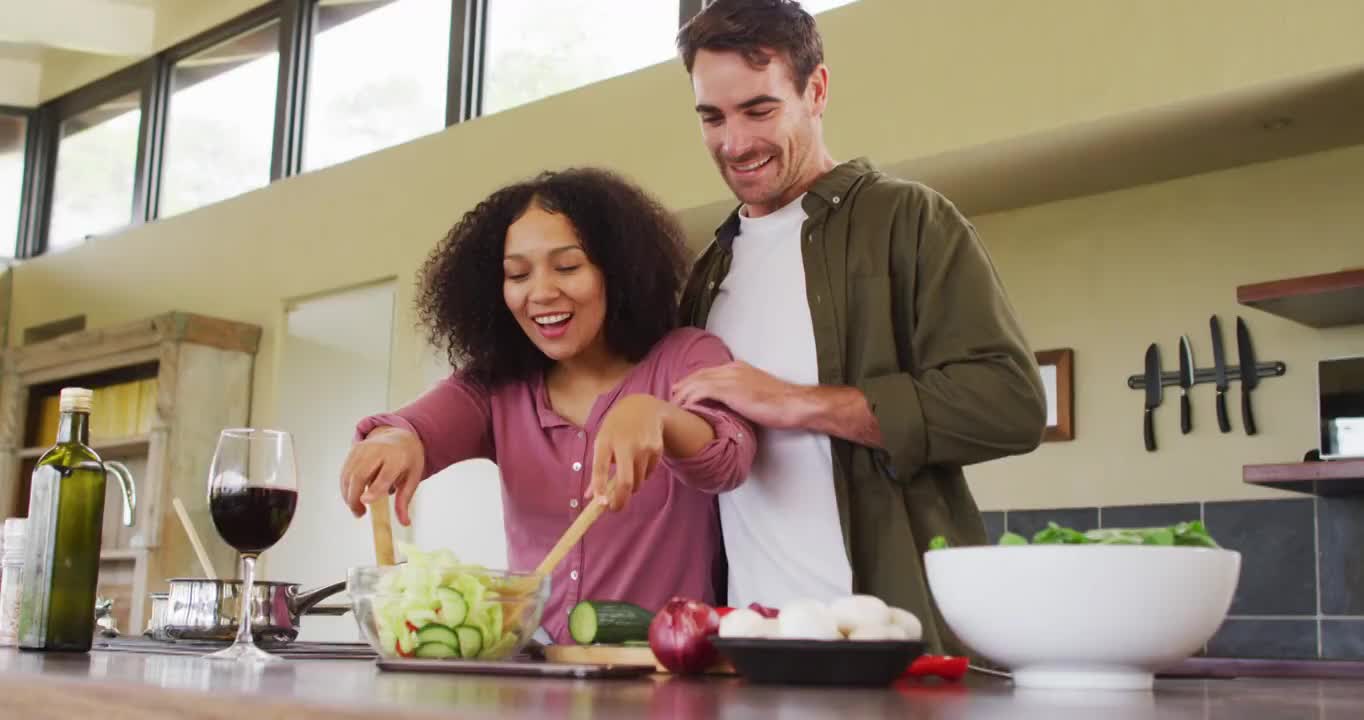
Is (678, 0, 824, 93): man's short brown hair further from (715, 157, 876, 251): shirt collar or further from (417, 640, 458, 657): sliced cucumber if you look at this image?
(417, 640, 458, 657): sliced cucumber

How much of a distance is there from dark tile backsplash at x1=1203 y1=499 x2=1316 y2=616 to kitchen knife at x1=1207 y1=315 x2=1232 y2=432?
0.20 meters

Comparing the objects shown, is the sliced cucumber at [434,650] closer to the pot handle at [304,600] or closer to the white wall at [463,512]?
the pot handle at [304,600]

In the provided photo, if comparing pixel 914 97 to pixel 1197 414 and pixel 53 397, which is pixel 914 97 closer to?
pixel 1197 414

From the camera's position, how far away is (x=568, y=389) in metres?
1.84

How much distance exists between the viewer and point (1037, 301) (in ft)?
13.3

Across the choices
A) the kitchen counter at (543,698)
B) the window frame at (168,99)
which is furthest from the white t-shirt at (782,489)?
the window frame at (168,99)

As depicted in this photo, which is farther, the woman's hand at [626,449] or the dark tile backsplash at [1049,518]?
the dark tile backsplash at [1049,518]

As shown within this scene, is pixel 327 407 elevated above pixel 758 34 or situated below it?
below

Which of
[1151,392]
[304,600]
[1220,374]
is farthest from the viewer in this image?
[1151,392]

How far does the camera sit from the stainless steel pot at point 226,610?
168cm

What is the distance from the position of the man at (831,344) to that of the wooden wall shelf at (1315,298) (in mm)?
1648

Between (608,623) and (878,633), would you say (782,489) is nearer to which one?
(608,623)

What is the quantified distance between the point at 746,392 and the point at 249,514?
55cm

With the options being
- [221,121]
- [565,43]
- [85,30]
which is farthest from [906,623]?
[85,30]
